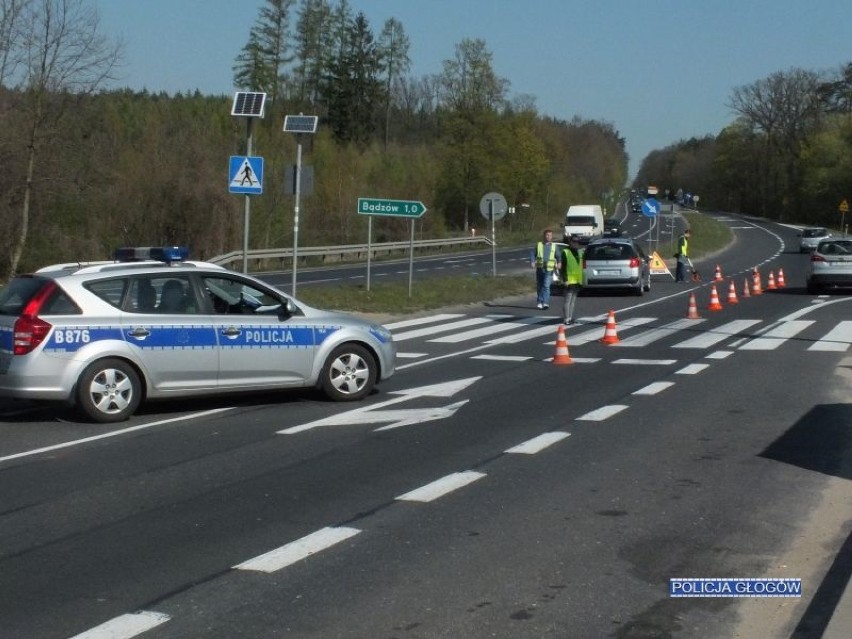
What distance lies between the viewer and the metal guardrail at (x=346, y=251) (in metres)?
47.9

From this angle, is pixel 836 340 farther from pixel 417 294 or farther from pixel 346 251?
pixel 346 251

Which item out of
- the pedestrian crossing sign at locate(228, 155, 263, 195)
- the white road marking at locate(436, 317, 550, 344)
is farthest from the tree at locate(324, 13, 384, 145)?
the pedestrian crossing sign at locate(228, 155, 263, 195)

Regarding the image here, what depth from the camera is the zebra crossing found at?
20.0 meters

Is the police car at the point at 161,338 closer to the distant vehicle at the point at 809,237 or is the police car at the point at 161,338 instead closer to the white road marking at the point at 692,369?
A: the white road marking at the point at 692,369

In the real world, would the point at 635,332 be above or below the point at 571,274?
below

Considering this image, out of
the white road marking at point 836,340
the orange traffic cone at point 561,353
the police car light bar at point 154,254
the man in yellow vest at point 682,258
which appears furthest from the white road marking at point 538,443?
the man in yellow vest at point 682,258

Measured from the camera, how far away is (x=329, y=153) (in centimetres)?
8431

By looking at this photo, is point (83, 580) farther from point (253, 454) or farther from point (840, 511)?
point (840, 511)

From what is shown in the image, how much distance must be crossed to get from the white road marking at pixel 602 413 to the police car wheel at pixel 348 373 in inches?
95.9

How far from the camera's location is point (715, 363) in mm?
17062

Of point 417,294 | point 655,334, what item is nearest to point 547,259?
point 417,294

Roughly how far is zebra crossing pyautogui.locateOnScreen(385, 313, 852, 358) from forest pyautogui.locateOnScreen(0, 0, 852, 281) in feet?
12.5

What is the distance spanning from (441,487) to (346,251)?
4783cm

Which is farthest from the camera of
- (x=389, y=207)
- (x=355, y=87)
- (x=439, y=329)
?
(x=355, y=87)
